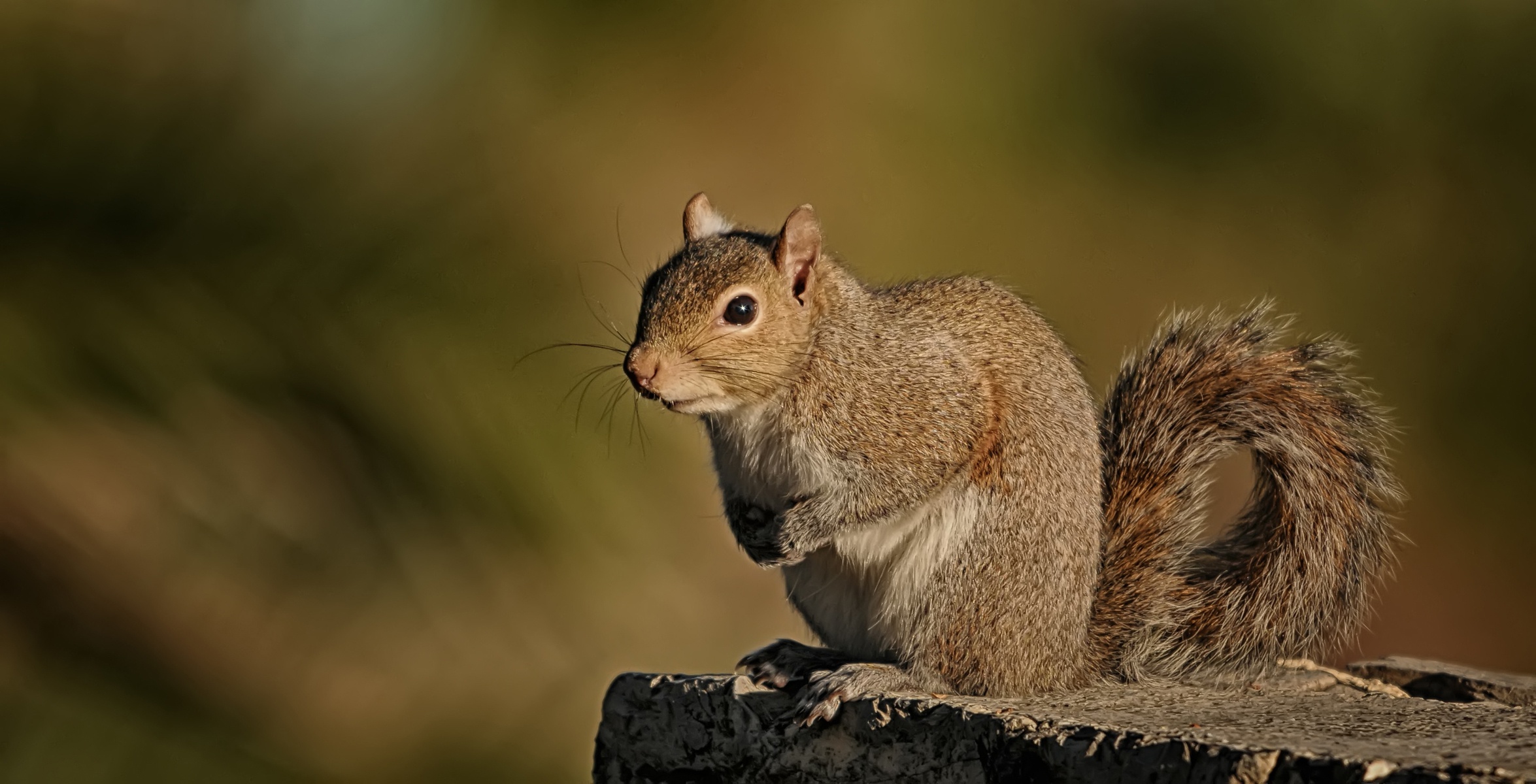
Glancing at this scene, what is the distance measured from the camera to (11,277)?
4176 mm

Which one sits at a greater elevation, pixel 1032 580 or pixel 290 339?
pixel 290 339

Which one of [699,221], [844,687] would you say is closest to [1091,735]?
[844,687]

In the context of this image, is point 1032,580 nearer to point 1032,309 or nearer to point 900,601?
point 900,601

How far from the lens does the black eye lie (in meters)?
2.07

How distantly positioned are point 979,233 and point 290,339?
244 centimetres

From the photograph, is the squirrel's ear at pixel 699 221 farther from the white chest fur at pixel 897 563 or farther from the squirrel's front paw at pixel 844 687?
the squirrel's front paw at pixel 844 687

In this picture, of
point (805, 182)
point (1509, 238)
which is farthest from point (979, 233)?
point (1509, 238)

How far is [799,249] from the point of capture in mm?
2156

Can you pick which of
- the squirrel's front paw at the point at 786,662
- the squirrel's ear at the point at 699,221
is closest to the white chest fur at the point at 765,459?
the squirrel's front paw at the point at 786,662

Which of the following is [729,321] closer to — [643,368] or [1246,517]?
[643,368]

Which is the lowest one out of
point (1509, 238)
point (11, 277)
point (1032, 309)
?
point (1032, 309)

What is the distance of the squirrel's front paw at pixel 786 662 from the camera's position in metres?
2.20

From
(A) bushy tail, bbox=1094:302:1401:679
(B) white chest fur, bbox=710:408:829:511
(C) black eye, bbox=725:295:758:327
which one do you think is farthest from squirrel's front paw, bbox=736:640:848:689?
(C) black eye, bbox=725:295:758:327

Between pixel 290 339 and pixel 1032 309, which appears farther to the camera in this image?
pixel 290 339
